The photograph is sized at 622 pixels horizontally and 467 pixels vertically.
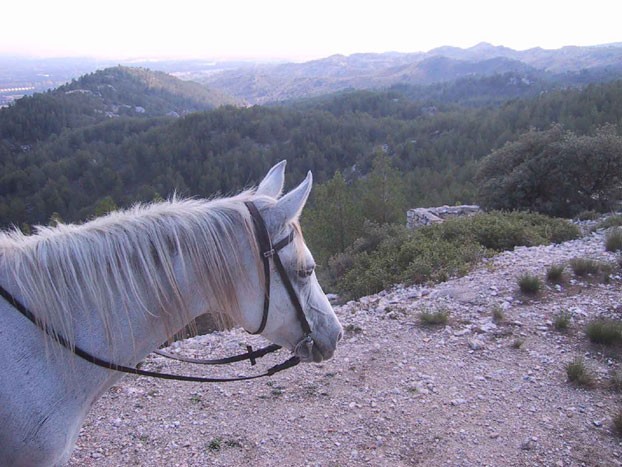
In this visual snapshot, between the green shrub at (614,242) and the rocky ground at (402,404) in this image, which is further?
the green shrub at (614,242)

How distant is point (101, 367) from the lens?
1719mm

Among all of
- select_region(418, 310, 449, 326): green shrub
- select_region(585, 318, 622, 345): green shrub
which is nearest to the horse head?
select_region(418, 310, 449, 326): green shrub

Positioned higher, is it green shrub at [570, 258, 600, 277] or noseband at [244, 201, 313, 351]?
noseband at [244, 201, 313, 351]

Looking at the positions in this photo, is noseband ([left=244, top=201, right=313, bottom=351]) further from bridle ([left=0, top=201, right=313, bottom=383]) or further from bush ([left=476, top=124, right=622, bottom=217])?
bush ([left=476, top=124, right=622, bottom=217])

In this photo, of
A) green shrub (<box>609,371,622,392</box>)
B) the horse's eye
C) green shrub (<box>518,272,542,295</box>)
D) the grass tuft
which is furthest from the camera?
green shrub (<box>518,272,542,295</box>)

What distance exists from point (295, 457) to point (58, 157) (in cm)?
7103

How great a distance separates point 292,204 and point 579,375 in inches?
159

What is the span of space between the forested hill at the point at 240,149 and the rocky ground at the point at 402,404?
79.2 feet

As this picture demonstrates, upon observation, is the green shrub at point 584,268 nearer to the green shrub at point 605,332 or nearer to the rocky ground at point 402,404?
the rocky ground at point 402,404

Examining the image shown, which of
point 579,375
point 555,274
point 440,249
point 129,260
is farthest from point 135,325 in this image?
point 440,249

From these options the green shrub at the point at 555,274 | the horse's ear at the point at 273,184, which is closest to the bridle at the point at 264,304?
the horse's ear at the point at 273,184

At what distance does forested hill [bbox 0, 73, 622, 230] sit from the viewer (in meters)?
42.7

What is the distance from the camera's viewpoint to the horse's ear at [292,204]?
5.90 feet

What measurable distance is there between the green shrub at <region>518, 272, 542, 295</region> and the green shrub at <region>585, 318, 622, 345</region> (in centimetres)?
113
